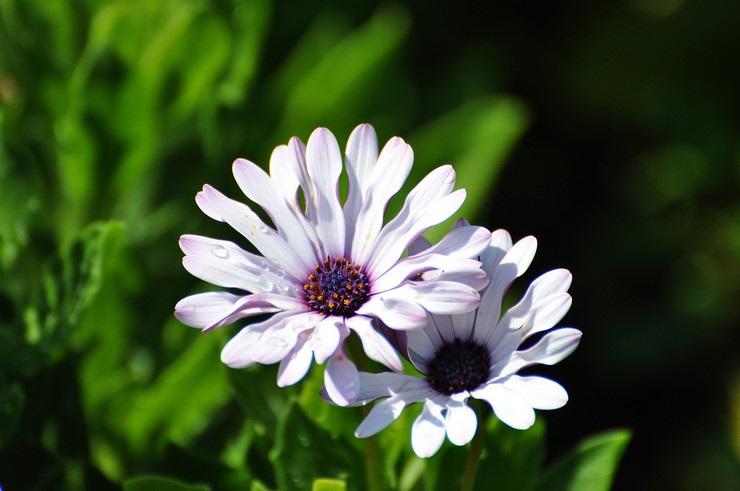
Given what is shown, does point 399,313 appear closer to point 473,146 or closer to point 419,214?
point 419,214

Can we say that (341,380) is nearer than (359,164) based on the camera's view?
Yes

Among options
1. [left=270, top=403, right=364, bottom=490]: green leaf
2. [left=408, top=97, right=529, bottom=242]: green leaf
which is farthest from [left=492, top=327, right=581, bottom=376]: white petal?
[left=408, top=97, right=529, bottom=242]: green leaf

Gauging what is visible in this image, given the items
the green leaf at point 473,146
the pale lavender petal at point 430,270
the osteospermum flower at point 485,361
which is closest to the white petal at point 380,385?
the osteospermum flower at point 485,361

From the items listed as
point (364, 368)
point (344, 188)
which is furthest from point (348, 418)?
point (344, 188)

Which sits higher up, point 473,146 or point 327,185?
point 473,146

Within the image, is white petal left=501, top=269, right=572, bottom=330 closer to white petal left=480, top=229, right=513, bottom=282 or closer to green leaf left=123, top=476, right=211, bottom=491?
white petal left=480, top=229, right=513, bottom=282

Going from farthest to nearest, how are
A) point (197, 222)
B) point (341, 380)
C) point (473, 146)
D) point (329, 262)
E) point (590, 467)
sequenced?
point (473, 146) → point (197, 222) → point (590, 467) → point (329, 262) → point (341, 380)

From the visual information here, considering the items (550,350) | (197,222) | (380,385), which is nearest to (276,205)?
(380,385)
